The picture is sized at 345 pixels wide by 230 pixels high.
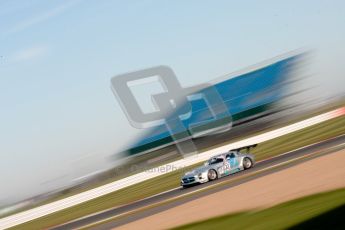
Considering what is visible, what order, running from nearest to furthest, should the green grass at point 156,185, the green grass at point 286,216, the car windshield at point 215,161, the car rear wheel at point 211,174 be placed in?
the green grass at point 286,216 < the car rear wheel at point 211,174 < the car windshield at point 215,161 < the green grass at point 156,185

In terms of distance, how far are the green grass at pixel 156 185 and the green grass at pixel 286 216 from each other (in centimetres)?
1252

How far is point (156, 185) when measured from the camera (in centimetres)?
2792

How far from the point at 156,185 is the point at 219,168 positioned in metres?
6.22

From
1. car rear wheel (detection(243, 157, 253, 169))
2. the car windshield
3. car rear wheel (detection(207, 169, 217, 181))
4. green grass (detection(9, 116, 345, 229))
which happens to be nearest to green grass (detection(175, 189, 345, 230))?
car rear wheel (detection(207, 169, 217, 181))

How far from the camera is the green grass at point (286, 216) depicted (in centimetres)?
968

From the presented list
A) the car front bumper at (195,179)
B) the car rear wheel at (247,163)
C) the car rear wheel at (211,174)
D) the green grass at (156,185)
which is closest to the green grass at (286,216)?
the car front bumper at (195,179)

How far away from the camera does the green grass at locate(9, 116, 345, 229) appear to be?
24.9 metres

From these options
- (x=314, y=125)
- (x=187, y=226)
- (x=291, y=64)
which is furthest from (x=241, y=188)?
(x=291, y=64)

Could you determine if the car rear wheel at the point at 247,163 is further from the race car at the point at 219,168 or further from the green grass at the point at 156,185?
the green grass at the point at 156,185

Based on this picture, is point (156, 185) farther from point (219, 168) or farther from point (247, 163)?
point (247, 163)

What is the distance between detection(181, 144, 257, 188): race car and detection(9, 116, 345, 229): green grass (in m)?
2.62

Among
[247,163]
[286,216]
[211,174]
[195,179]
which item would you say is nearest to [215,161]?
[211,174]

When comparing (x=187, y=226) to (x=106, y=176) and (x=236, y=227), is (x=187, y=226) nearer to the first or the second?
(x=236, y=227)

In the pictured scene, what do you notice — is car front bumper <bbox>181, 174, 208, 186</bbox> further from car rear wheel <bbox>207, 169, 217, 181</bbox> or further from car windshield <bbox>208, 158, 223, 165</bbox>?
car windshield <bbox>208, 158, 223, 165</bbox>
